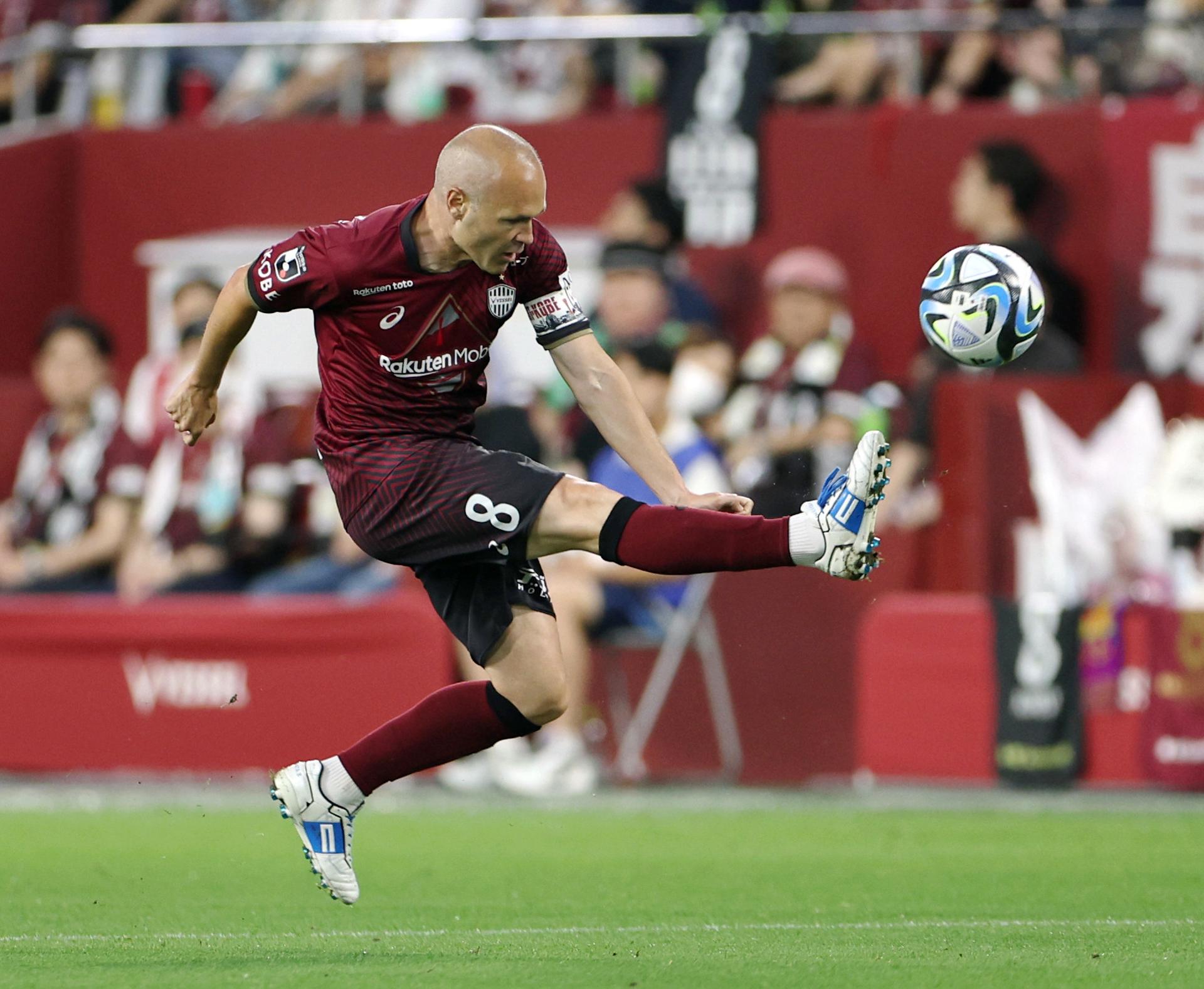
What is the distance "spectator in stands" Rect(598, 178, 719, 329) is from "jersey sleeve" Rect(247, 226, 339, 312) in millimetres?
6278

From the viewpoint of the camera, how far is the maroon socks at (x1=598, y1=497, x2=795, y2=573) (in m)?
5.76

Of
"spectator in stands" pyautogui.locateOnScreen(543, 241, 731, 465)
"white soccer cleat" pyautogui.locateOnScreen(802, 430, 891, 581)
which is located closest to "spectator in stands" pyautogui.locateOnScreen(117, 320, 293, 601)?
"spectator in stands" pyautogui.locateOnScreen(543, 241, 731, 465)

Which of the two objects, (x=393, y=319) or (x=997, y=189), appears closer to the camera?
(x=393, y=319)

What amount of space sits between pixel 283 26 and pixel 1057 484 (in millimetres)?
6283

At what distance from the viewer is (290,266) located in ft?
20.3

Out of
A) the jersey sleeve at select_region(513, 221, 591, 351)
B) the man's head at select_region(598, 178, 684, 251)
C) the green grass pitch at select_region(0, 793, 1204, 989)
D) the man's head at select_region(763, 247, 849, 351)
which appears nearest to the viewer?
the green grass pitch at select_region(0, 793, 1204, 989)

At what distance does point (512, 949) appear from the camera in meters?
5.93

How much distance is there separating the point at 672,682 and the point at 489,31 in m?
4.78

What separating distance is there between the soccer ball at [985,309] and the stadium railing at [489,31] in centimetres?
623

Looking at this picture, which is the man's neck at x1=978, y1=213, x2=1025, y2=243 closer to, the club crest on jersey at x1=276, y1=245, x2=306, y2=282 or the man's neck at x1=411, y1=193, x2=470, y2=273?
the man's neck at x1=411, y1=193, x2=470, y2=273

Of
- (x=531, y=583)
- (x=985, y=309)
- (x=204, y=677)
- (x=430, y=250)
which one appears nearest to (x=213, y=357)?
(x=430, y=250)

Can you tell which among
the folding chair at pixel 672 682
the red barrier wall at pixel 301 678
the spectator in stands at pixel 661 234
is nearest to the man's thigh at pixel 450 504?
the red barrier wall at pixel 301 678

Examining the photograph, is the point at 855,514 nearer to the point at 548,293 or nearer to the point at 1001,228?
the point at 548,293

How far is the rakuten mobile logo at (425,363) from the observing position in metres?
6.29
